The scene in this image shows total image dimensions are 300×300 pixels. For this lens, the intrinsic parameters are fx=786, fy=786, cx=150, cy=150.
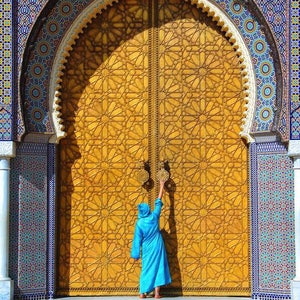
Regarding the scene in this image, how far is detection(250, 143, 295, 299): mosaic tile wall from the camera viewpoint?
6.83 meters

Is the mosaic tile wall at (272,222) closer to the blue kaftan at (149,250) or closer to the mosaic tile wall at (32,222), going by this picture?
the blue kaftan at (149,250)

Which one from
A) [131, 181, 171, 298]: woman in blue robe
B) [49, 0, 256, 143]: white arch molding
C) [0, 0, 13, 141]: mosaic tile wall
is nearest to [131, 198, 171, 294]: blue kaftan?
[131, 181, 171, 298]: woman in blue robe

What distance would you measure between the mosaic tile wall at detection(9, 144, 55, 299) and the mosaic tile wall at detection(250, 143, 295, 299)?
1820 millimetres

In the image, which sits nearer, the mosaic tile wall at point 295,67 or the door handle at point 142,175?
the mosaic tile wall at point 295,67

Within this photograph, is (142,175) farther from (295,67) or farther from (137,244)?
(295,67)

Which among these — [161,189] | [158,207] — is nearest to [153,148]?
[161,189]

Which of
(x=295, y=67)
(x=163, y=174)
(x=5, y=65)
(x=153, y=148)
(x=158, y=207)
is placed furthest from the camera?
(x=153, y=148)

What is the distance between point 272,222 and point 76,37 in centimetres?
243

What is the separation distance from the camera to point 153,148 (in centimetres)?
720

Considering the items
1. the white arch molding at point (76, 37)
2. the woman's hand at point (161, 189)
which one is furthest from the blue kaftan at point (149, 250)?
the white arch molding at point (76, 37)

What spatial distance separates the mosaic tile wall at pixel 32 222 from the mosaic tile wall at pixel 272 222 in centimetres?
182

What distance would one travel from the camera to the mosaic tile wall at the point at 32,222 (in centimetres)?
692

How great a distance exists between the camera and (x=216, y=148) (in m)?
7.17

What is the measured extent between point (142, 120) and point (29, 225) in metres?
1.39
